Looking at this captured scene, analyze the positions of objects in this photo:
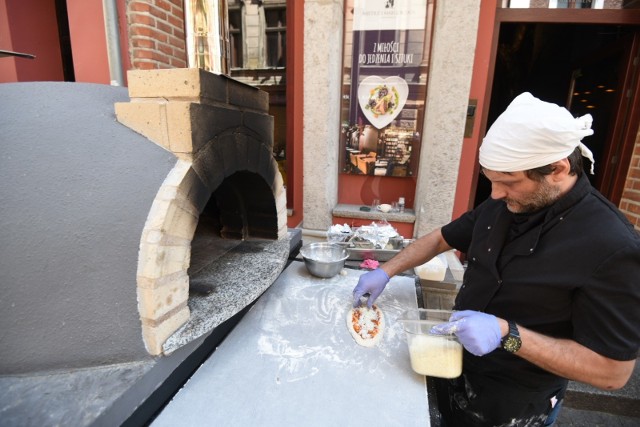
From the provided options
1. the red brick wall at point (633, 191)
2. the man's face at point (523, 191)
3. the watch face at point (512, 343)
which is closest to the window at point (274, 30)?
the red brick wall at point (633, 191)

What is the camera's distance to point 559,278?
4.08 feet

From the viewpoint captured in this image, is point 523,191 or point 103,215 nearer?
point 103,215

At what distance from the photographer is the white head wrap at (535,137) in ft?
4.17

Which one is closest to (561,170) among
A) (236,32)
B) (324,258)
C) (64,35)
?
(324,258)

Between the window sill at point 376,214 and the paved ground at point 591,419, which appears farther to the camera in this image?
the window sill at point 376,214

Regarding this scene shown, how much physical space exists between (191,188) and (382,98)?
9.44 ft

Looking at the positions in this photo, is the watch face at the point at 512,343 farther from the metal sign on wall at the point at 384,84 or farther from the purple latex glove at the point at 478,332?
the metal sign on wall at the point at 384,84

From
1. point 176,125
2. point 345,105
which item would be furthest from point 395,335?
point 345,105

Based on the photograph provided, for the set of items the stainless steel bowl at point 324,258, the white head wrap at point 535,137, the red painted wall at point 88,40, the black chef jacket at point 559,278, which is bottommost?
the stainless steel bowl at point 324,258

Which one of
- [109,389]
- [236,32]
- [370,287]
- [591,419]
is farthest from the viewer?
[236,32]

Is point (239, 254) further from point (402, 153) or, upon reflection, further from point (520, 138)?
point (402, 153)

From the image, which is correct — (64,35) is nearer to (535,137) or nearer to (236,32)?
(535,137)

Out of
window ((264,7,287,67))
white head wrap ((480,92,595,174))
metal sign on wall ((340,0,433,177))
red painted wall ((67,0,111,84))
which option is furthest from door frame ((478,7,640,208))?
window ((264,7,287,67))

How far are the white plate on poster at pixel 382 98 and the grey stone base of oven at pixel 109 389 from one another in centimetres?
293
